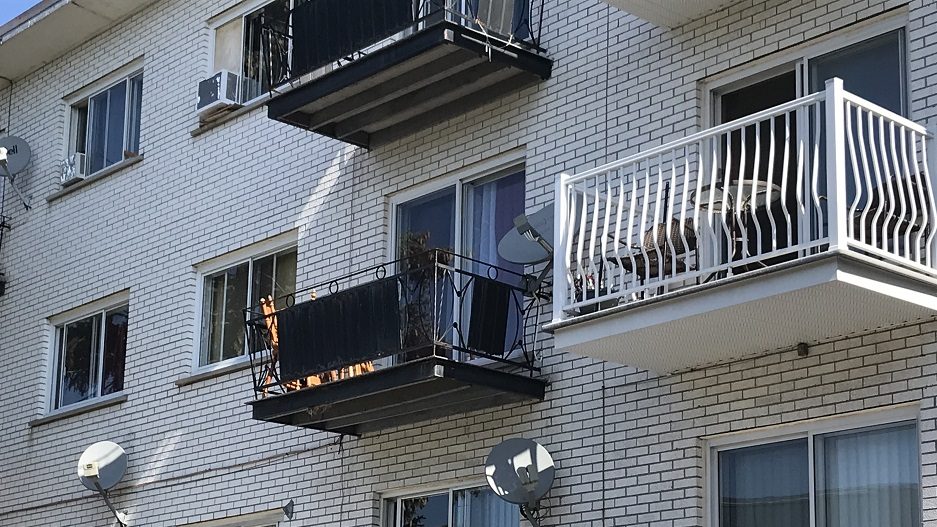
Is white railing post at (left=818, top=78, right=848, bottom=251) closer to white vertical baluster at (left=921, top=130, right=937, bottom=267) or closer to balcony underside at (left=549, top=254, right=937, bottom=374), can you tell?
balcony underside at (left=549, top=254, right=937, bottom=374)

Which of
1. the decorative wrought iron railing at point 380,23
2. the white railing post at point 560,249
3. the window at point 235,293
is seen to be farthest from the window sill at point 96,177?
the white railing post at point 560,249

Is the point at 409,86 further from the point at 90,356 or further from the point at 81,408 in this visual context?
the point at 90,356

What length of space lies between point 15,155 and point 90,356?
332 cm

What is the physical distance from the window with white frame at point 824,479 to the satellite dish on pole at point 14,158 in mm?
11761

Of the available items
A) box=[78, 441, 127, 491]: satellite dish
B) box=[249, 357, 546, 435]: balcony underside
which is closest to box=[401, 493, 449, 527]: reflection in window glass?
box=[249, 357, 546, 435]: balcony underside

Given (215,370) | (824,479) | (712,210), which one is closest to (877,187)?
(712,210)

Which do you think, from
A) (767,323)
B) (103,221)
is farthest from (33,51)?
(767,323)

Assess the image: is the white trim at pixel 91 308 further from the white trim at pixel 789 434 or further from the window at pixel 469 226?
the white trim at pixel 789 434

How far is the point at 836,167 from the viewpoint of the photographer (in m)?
9.61

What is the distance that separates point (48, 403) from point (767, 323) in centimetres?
1088

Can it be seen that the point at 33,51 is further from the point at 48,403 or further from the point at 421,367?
the point at 421,367

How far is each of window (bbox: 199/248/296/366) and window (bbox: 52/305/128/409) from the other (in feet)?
4.80

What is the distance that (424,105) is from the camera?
46.9ft

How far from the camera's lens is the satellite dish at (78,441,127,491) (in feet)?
53.8
